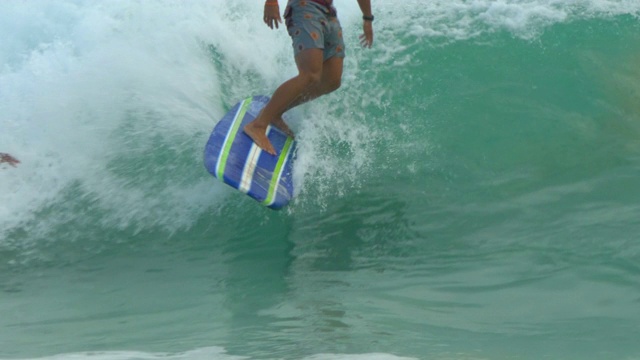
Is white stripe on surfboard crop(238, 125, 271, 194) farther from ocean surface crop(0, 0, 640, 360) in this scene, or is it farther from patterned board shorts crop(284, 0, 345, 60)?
patterned board shorts crop(284, 0, 345, 60)

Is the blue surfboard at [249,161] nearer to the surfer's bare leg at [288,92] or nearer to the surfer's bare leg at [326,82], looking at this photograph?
the surfer's bare leg at [288,92]

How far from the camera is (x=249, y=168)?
5457 millimetres

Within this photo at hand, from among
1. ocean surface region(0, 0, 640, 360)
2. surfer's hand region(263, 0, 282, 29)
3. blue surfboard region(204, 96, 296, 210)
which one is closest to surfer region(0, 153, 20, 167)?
ocean surface region(0, 0, 640, 360)

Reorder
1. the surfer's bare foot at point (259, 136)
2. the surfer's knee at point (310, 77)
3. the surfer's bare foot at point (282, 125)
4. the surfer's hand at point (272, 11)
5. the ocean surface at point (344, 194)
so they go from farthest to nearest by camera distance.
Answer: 1. the surfer's bare foot at point (282, 125)
2. the surfer's bare foot at point (259, 136)
3. the surfer's knee at point (310, 77)
4. the surfer's hand at point (272, 11)
5. the ocean surface at point (344, 194)

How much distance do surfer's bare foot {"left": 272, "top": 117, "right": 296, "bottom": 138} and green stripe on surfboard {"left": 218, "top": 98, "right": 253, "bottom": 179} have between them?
21 cm

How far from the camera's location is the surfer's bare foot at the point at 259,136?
555 cm

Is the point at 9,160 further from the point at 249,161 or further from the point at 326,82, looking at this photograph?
the point at 326,82

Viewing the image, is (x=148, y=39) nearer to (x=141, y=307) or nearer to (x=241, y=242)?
(x=241, y=242)

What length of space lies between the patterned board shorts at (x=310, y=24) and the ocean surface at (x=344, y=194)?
0.80m

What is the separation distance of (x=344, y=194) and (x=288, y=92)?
0.81 m

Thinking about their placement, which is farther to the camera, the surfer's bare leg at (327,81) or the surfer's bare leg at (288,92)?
the surfer's bare leg at (327,81)

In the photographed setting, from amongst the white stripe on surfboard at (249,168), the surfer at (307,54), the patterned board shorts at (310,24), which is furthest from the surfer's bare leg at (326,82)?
the white stripe on surfboard at (249,168)

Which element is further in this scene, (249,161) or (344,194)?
(344,194)

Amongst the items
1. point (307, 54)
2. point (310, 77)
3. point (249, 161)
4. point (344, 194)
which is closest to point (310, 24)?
point (307, 54)
